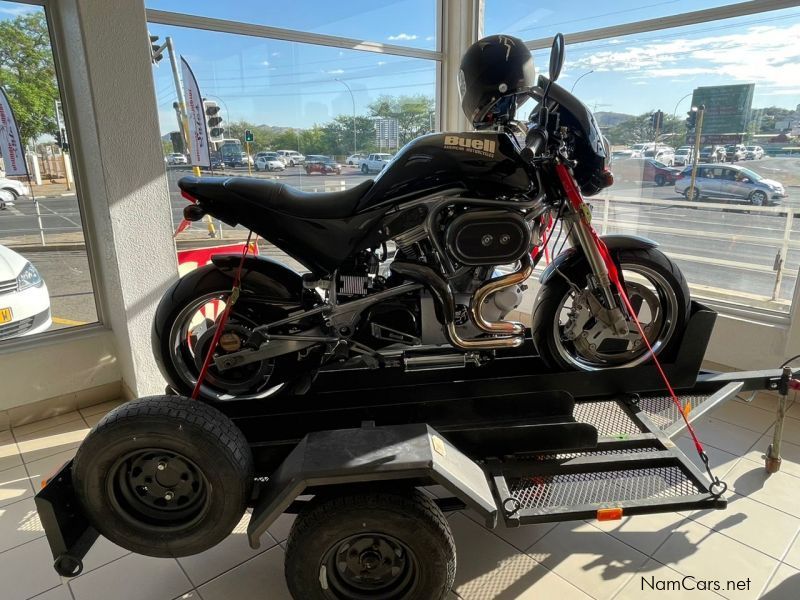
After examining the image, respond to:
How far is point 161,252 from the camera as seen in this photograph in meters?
2.99

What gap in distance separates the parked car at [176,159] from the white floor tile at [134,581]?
2.37m

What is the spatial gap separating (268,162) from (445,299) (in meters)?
2.37

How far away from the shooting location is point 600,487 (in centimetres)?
177

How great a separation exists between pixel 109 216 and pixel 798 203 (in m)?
3.91

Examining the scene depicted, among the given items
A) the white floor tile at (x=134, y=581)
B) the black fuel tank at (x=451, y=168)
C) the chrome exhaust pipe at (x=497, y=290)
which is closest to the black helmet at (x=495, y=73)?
the black fuel tank at (x=451, y=168)

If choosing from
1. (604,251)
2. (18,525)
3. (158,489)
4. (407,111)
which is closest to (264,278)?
(158,489)

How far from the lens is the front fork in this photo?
6.59 feet

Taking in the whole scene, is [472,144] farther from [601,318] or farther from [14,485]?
[14,485]

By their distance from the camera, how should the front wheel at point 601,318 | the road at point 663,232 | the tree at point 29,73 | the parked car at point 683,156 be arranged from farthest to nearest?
the parked car at point 683,156
the road at point 663,232
the tree at point 29,73
the front wheel at point 601,318

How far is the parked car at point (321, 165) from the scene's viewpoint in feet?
13.5

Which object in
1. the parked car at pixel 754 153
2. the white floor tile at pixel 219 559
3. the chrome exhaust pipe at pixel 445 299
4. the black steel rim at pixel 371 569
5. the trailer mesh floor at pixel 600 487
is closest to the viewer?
the black steel rim at pixel 371 569

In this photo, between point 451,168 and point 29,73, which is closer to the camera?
point 451,168

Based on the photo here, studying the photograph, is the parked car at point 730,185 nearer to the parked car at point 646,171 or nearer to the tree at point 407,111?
the parked car at point 646,171

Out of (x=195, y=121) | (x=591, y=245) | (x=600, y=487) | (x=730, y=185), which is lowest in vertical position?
(x=600, y=487)
